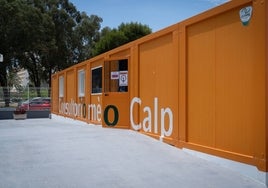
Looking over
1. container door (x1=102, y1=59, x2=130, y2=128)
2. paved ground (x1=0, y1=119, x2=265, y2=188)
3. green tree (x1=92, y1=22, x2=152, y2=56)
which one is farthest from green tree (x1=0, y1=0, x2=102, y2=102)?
paved ground (x1=0, y1=119, x2=265, y2=188)

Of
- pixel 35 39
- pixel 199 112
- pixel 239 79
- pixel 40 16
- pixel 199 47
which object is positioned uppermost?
pixel 40 16

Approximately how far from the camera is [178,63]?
8555 millimetres

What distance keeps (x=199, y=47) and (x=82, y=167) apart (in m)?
3.08

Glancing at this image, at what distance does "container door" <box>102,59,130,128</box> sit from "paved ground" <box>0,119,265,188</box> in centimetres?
230

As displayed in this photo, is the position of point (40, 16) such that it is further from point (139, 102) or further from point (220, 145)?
point (220, 145)

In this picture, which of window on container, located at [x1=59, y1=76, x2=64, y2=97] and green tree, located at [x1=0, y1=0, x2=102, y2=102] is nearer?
window on container, located at [x1=59, y1=76, x2=64, y2=97]

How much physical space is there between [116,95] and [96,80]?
3.06m

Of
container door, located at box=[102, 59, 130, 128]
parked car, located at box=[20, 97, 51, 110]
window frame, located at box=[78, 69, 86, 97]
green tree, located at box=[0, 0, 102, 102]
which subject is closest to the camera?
container door, located at box=[102, 59, 130, 128]

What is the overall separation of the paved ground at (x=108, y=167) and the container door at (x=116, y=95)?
7.55 ft

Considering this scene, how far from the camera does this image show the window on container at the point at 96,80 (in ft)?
47.6

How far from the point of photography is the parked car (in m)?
32.2

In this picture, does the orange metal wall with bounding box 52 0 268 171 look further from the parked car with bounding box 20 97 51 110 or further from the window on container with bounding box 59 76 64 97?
the parked car with bounding box 20 97 51 110

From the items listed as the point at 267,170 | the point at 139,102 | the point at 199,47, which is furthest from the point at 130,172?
the point at 139,102

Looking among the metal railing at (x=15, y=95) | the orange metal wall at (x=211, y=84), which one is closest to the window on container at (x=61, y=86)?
the metal railing at (x=15, y=95)
